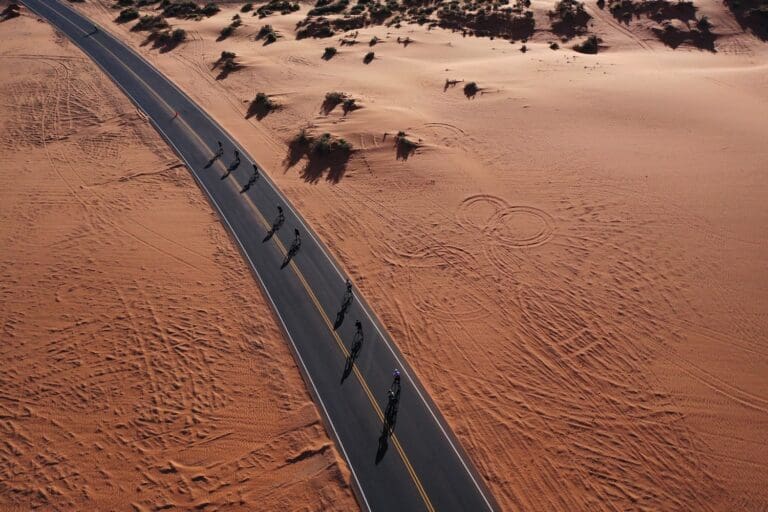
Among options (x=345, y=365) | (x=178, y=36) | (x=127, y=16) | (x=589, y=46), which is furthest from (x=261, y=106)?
(x=127, y=16)

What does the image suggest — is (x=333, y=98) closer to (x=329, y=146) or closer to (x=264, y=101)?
(x=264, y=101)

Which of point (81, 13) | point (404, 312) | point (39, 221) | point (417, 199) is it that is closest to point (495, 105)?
point (417, 199)

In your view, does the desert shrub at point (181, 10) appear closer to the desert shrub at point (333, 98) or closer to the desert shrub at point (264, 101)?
the desert shrub at point (264, 101)

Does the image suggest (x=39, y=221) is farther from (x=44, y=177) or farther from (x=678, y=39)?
(x=678, y=39)

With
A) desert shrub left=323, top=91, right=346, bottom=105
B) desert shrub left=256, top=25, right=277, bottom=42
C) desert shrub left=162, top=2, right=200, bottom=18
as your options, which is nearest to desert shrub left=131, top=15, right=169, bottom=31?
desert shrub left=162, top=2, right=200, bottom=18

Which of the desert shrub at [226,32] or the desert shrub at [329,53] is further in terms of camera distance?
the desert shrub at [226,32]

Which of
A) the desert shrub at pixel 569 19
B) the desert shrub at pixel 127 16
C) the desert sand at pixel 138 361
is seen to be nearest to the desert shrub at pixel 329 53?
the desert sand at pixel 138 361
